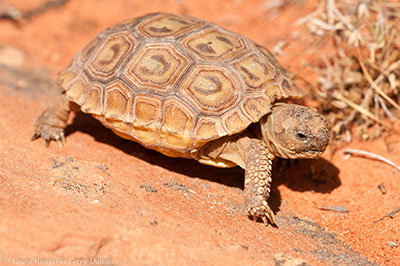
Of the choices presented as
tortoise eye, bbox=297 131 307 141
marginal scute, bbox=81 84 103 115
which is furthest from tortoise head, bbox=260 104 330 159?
marginal scute, bbox=81 84 103 115

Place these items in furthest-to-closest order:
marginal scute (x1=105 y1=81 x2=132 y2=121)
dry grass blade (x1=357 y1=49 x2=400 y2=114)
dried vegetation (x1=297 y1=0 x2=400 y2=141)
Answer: dried vegetation (x1=297 y1=0 x2=400 y2=141), dry grass blade (x1=357 y1=49 x2=400 y2=114), marginal scute (x1=105 y1=81 x2=132 y2=121)

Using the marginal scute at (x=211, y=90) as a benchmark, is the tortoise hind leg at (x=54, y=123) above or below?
below

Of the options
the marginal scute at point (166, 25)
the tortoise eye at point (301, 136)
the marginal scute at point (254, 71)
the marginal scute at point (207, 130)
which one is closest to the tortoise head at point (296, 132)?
the tortoise eye at point (301, 136)

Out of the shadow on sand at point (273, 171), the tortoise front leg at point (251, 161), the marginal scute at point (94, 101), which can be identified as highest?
the marginal scute at point (94, 101)

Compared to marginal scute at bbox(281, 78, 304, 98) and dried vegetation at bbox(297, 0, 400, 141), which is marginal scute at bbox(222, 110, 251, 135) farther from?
dried vegetation at bbox(297, 0, 400, 141)

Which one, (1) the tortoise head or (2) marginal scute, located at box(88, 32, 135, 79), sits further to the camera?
(2) marginal scute, located at box(88, 32, 135, 79)

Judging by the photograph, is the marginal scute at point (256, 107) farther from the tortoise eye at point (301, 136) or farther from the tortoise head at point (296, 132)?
the tortoise eye at point (301, 136)

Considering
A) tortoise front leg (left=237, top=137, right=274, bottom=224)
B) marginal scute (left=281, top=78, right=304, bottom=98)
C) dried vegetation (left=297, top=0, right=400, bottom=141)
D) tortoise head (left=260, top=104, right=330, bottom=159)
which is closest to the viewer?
tortoise front leg (left=237, top=137, right=274, bottom=224)

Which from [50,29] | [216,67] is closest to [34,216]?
[216,67]
